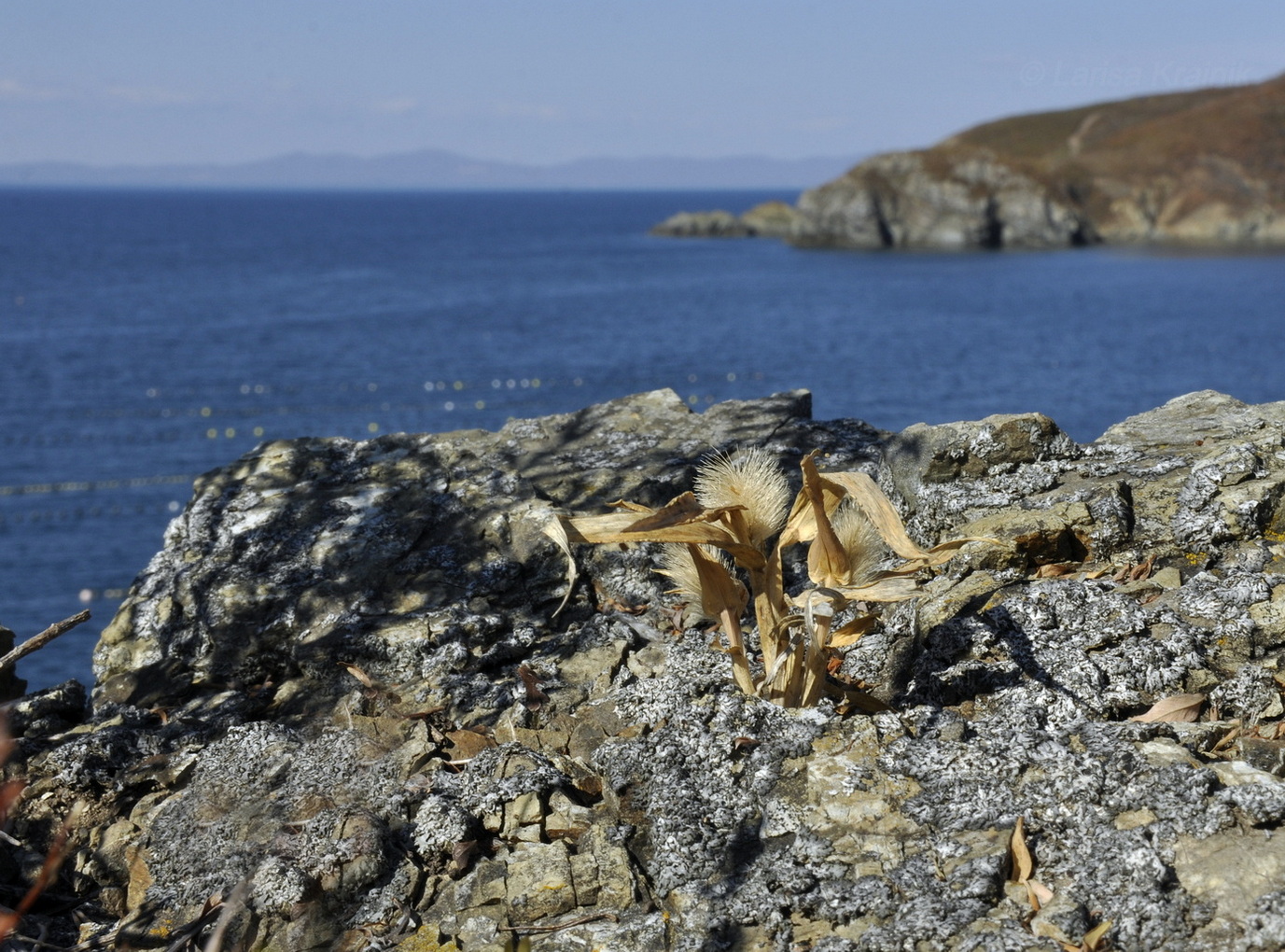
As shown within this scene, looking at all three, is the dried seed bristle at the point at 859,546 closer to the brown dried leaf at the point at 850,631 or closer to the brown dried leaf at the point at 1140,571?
the brown dried leaf at the point at 850,631

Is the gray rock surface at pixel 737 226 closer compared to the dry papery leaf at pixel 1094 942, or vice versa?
the dry papery leaf at pixel 1094 942

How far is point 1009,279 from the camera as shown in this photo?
82562 mm

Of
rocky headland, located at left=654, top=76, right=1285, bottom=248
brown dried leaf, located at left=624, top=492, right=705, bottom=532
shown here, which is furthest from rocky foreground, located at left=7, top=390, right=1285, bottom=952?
rocky headland, located at left=654, top=76, right=1285, bottom=248

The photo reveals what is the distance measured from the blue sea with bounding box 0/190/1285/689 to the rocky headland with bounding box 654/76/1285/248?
31.7 feet

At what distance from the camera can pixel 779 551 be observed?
14.6ft

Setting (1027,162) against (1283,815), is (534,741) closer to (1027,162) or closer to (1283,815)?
(1283,815)

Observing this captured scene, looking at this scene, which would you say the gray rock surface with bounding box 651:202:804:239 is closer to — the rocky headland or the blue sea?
the rocky headland

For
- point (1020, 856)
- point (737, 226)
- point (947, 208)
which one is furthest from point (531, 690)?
point (737, 226)

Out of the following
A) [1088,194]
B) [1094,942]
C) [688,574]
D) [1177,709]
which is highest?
[1088,194]

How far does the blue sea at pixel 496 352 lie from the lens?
34.0m

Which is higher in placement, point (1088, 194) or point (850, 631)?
point (1088, 194)

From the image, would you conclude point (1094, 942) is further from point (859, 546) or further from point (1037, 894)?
point (859, 546)

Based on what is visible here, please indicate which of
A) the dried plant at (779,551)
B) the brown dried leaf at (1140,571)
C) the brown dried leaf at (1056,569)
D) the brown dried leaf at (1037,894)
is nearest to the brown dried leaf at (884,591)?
the dried plant at (779,551)

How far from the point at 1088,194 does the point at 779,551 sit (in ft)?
401
